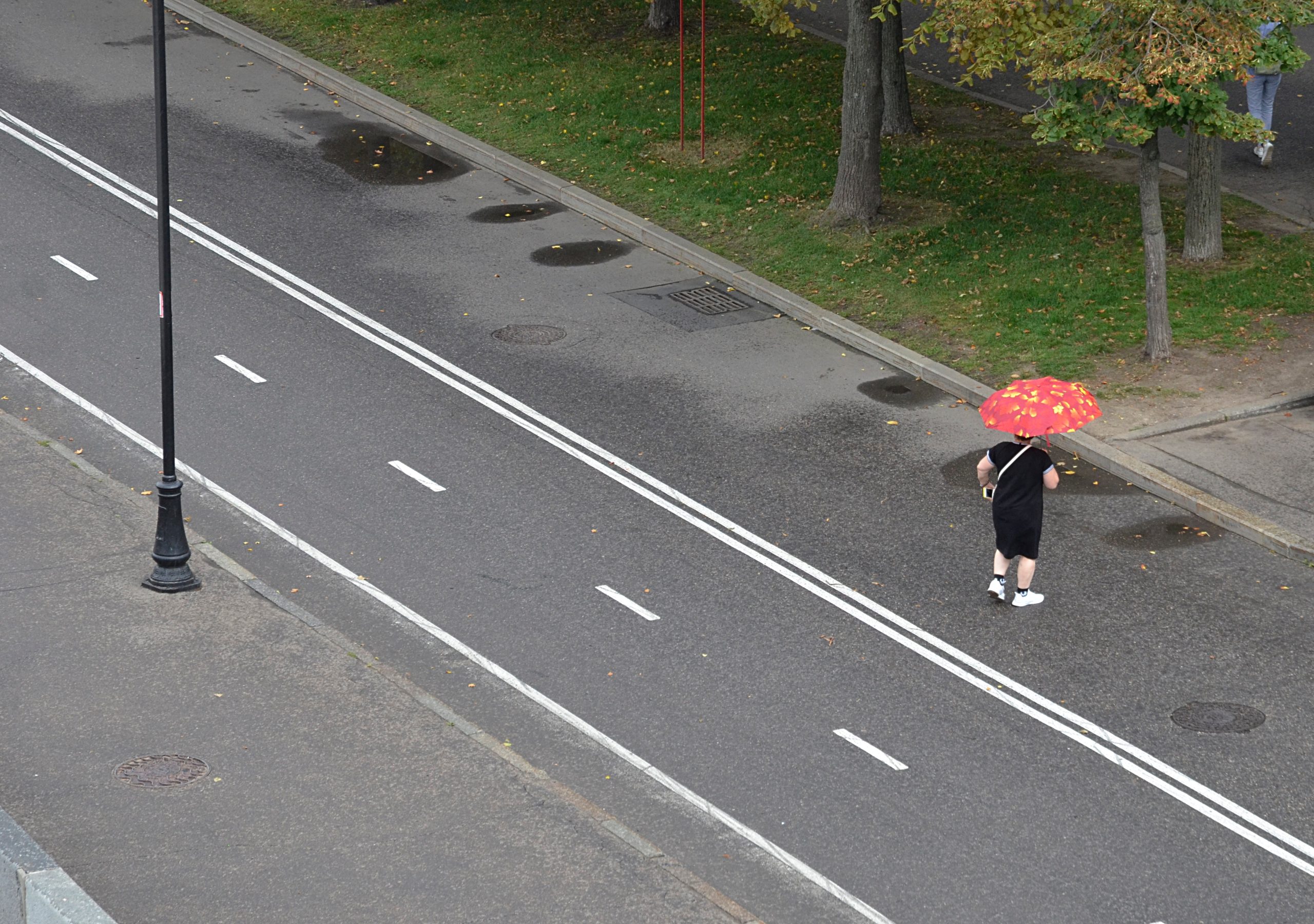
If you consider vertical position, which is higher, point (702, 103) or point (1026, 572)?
point (702, 103)

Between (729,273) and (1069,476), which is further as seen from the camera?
(729,273)

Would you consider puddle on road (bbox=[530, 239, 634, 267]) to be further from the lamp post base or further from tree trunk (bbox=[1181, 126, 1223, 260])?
the lamp post base

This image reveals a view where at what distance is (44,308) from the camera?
1698 cm

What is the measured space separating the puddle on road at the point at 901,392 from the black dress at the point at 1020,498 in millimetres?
3774

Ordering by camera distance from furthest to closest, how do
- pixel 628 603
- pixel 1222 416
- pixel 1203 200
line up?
pixel 1203 200 < pixel 1222 416 < pixel 628 603

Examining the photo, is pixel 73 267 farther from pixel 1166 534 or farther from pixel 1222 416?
pixel 1222 416

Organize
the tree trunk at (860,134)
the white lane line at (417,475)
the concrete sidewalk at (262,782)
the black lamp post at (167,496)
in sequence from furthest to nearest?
1. the tree trunk at (860,134)
2. the white lane line at (417,475)
3. the black lamp post at (167,496)
4. the concrete sidewalk at (262,782)

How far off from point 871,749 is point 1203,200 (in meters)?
10.1

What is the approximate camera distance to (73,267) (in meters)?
17.9

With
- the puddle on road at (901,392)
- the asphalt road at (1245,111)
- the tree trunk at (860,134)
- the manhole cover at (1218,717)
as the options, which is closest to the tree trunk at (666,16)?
the asphalt road at (1245,111)

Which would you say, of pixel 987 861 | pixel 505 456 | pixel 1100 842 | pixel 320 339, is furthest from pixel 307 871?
pixel 320 339

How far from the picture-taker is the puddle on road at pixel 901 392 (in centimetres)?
1620

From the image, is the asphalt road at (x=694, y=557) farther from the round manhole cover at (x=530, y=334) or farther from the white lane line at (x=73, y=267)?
the round manhole cover at (x=530, y=334)

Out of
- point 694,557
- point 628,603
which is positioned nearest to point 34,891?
point 628,603
